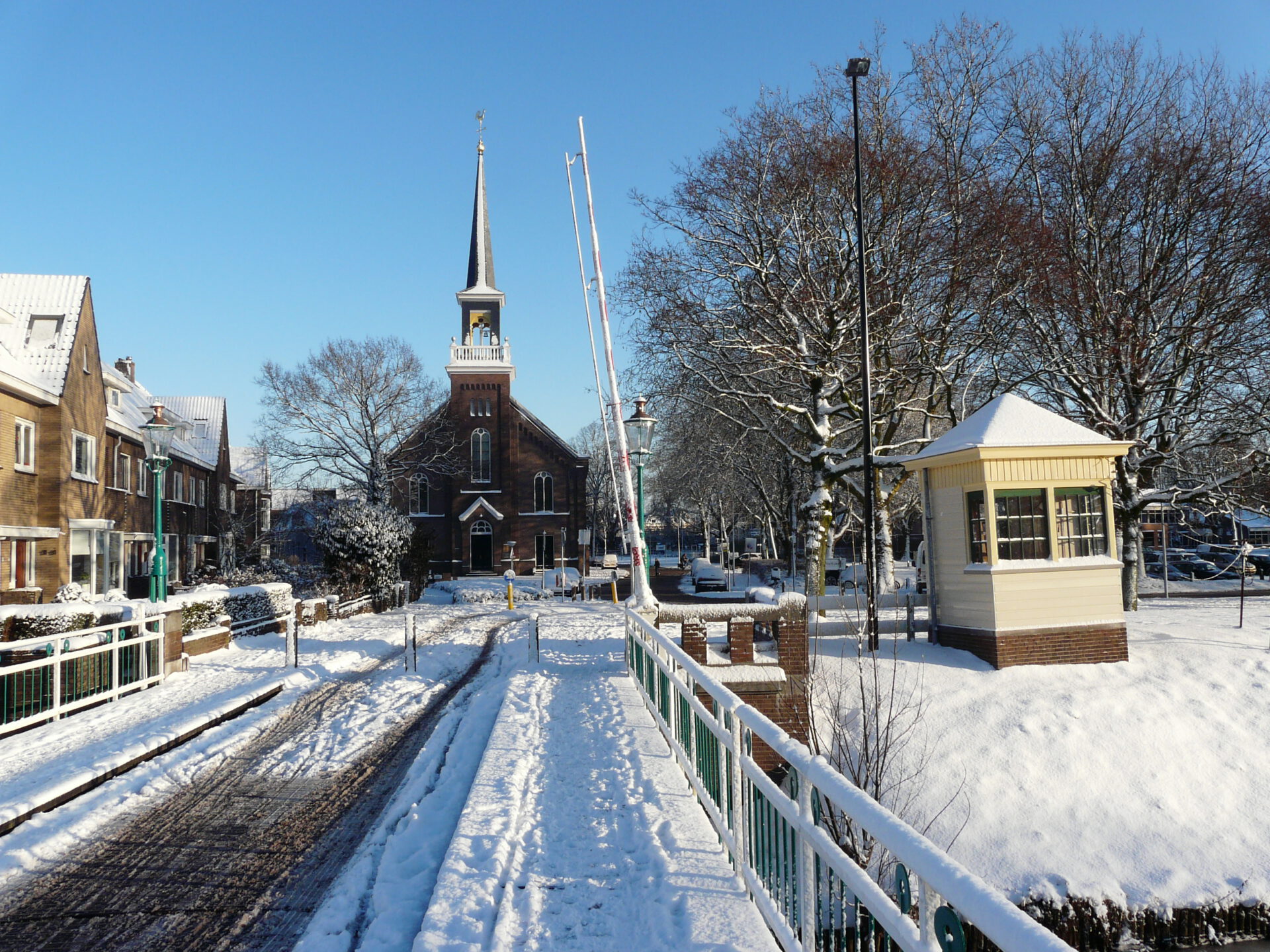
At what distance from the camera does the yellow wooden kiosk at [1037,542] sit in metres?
13.8

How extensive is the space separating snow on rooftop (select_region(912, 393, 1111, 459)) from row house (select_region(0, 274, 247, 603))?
56.9 ft

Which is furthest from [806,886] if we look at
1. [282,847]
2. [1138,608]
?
[1138,608]

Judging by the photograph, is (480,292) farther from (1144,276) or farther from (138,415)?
(1144,276)

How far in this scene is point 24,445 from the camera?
867 inches

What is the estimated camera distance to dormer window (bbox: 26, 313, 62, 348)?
24502mm

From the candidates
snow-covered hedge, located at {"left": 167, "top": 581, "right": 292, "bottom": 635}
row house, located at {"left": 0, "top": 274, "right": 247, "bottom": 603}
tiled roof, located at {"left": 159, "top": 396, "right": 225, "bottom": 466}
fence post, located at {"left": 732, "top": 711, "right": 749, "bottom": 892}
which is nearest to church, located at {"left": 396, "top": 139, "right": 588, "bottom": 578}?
tiled roof, located at {"left": 159, "top": 396, "right": 225, "bottom": 466}

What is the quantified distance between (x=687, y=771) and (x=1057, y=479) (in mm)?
9788

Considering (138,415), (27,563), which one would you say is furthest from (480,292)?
(27,563)

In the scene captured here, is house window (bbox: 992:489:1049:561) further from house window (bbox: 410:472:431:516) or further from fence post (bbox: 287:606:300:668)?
house window (bbox: 410:472:431:516)

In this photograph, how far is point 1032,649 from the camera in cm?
1373

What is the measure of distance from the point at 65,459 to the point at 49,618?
42.8 ft

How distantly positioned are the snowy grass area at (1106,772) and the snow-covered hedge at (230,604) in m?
12.0

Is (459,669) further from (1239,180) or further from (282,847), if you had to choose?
(1239,180)

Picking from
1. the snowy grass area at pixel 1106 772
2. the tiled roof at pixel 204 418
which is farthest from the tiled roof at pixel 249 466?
the snowy grass area at pixel 1106 772
